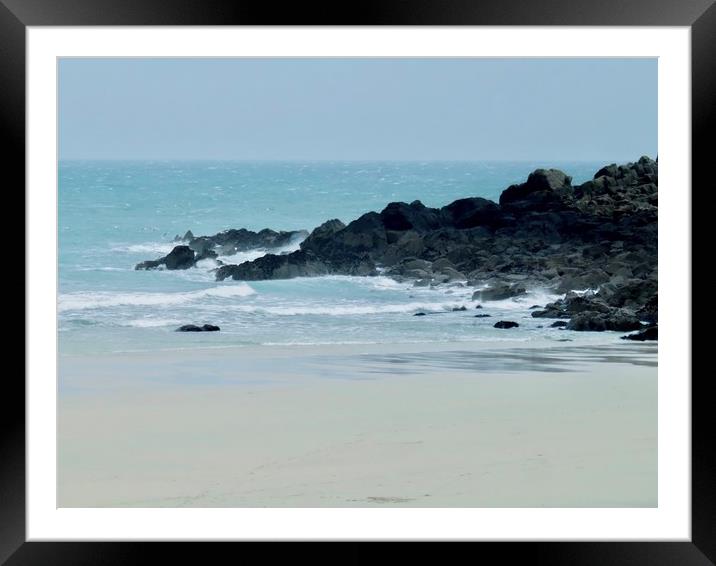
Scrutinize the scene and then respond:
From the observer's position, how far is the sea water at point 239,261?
9844 millimetres

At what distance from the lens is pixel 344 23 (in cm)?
301

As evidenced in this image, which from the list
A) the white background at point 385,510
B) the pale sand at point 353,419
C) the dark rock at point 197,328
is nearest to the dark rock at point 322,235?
the dark rock at point 197,328

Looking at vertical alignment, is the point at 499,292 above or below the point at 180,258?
below

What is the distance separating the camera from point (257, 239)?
10828 mm

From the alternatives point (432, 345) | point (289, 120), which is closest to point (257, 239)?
point (289, 120)

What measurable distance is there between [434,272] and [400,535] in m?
7.64

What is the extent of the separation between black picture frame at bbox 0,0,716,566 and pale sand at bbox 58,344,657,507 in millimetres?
4199

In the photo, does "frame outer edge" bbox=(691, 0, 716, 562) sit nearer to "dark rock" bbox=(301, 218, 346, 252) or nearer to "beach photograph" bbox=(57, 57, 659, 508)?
"beach photograph" bbox=(57, 57, 659, 508)

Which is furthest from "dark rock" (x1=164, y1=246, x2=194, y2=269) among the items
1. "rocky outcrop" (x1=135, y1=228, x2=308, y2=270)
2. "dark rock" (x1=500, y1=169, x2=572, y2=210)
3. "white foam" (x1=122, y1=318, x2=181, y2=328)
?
"dark rock" (x1=500, y1=169, x2=572, y2=210)

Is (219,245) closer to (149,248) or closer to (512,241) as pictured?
(149,248)

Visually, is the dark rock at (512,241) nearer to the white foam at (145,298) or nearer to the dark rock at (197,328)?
the white foam at (145,298)

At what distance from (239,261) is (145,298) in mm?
1062

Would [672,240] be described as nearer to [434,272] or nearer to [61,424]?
[61,424]

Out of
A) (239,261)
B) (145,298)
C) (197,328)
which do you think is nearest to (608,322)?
(239,261)
